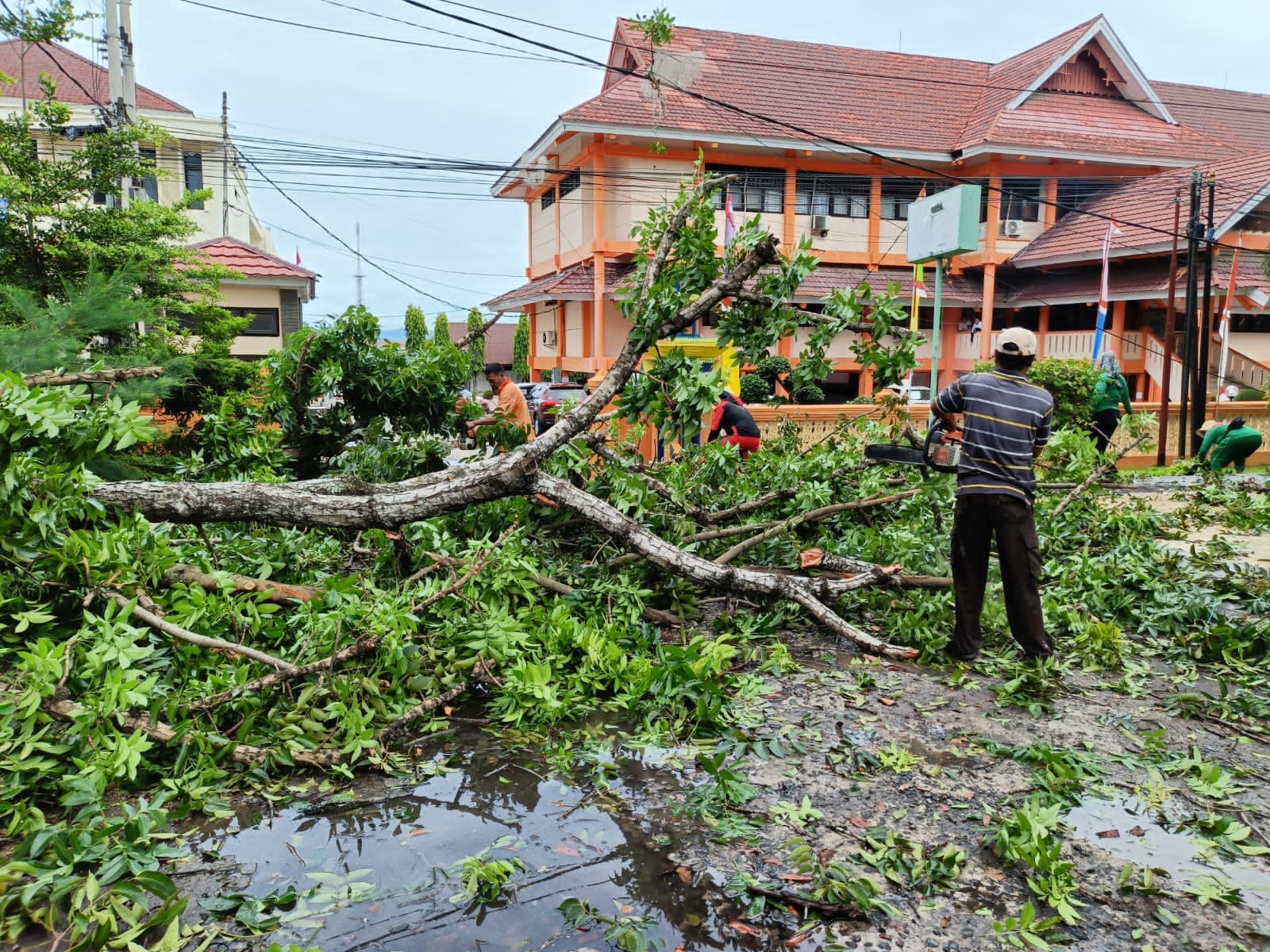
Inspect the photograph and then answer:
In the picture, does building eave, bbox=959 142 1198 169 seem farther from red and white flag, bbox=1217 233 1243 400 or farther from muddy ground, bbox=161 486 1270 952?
muddy ground, bbox=161 486 1270 952

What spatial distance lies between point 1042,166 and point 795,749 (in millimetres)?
23785

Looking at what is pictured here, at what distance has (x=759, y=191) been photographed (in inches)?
926

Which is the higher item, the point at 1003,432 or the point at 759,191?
the point at 759,191

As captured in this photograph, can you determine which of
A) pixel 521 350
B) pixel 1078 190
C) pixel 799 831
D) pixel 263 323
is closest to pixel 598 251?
pixel 263 323

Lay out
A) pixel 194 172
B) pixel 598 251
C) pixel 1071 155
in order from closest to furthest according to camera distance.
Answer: pixel 598 251 → pixel 1071 155 → pixel 194 172

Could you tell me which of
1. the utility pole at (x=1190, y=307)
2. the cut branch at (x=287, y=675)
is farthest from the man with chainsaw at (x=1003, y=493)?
the utility pole at (x=1190, y=307)

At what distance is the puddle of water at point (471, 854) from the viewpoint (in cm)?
290

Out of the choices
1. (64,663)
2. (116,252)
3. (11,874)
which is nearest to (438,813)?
(11,874)

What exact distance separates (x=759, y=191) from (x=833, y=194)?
2.18m

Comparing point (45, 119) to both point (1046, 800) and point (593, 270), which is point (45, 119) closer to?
point (1046, 800)

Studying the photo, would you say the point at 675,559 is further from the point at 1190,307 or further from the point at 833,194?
the point at 833,194

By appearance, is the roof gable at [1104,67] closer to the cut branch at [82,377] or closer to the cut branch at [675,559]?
the cut branch at [675,559]

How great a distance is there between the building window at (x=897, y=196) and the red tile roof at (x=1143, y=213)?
125 inches

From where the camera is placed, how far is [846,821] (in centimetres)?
359
